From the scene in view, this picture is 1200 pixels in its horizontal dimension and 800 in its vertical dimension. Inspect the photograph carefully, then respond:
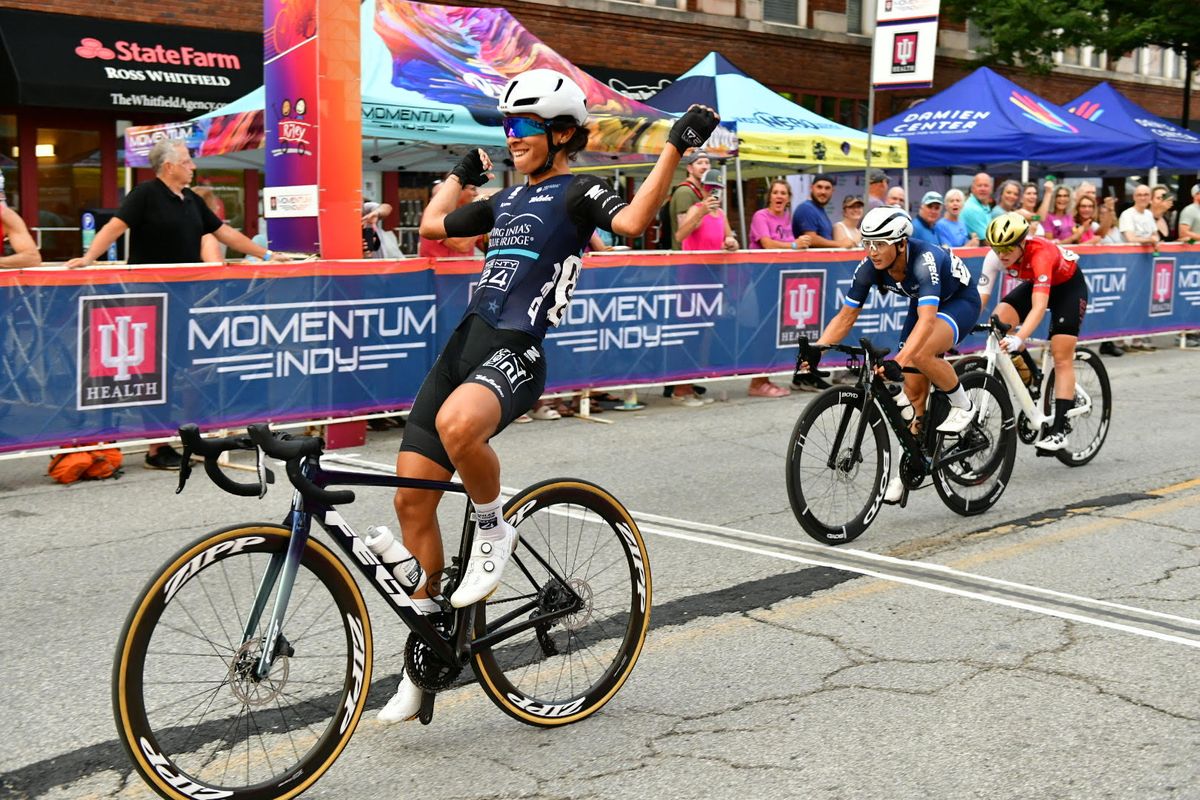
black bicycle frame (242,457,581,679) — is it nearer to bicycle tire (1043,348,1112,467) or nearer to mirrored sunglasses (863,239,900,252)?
mirrored sunglasses (863,239,900,252)

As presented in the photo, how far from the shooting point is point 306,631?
3801 mm

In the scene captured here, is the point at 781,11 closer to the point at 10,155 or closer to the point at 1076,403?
the point at 10,155

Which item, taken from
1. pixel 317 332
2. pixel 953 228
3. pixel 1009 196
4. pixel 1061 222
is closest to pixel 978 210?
pixel 1009 196

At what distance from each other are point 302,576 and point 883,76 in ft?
45.4

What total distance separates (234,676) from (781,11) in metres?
26.6

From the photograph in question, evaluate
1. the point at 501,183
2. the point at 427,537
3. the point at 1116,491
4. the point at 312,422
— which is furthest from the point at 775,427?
the point at 501,183

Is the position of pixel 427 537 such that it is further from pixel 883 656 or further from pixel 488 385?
pixel 883 656

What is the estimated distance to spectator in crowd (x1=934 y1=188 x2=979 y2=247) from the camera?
589 inches

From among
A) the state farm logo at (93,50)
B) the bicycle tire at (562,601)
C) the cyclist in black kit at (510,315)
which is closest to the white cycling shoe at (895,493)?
the bicycle tire at (562,601)

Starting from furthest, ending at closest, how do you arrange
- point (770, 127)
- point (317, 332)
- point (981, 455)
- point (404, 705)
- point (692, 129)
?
point (770, 127), point (317, 332), point (981, 455), point (404, 705), point (692, 129)

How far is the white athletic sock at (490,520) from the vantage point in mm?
4172

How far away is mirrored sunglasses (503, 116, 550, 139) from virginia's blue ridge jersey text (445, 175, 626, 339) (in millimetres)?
171

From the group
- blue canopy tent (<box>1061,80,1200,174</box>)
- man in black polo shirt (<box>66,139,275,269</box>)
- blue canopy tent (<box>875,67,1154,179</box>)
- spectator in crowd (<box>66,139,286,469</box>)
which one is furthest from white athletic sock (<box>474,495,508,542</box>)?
blue canopy tent (<box>1061,80,1200,174</box>)

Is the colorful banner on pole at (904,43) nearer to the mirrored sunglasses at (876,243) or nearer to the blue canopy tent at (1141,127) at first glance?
the blue canopy tent at (1141,127)
